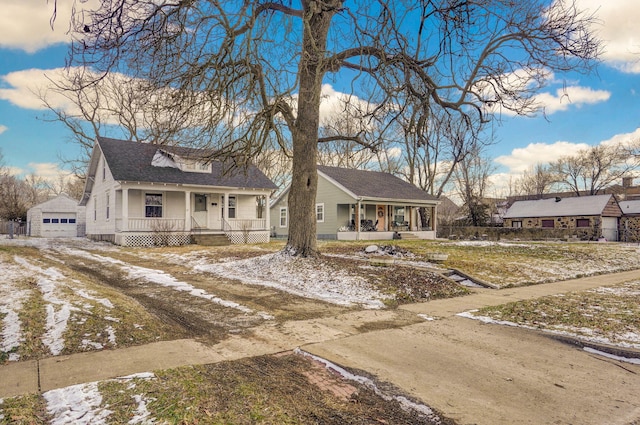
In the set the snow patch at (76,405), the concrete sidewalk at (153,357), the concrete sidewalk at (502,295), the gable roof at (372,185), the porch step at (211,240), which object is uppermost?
the gable roof at (372,185)

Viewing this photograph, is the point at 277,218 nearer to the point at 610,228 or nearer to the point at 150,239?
the point at 150,239

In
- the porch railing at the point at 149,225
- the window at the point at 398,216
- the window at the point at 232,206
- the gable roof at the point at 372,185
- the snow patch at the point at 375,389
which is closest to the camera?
the snow patch at the point at 375,389

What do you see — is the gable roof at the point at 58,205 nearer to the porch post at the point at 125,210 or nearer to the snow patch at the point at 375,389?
the porch post at the point at 125,210

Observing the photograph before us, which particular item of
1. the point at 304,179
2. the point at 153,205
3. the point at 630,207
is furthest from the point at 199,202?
the point at 630,207

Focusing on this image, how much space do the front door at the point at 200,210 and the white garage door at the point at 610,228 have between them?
105 ft

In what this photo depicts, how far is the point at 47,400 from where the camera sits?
2.86 m

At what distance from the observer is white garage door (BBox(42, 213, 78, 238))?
31453 millimetres

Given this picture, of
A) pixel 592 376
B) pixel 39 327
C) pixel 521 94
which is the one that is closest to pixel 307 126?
pixel 521 94

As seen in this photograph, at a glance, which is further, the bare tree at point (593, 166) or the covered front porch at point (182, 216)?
the bare tree at point (593, 166)

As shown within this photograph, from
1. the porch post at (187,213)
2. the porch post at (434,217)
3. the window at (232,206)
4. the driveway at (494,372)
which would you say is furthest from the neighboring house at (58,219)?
the driveway at (494,372)

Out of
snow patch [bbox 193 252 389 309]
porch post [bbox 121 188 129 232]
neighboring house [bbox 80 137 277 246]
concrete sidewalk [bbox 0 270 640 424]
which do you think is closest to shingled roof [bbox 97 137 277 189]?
neighboring house [bbox 80 137 277 246]

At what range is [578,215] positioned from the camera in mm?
33812

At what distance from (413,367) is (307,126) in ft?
25.6

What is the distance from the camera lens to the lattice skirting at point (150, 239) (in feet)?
64.4
